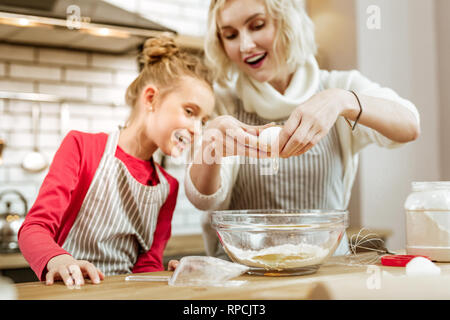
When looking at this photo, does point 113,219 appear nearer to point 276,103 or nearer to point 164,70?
point 164,70

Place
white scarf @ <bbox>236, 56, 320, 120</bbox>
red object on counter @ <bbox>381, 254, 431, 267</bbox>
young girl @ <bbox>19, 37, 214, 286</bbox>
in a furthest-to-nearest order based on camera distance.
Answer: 1. white scarf @ <bbox>236, 56, 320, 120</bbox>
2. young girl @ <bbox>19, 37, 214, 286</bbox>
3. red object on counter @ <bbox>381, 254, 431, 267</bbox>

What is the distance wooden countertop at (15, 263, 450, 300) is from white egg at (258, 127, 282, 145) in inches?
10.8

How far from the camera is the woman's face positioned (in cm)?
128

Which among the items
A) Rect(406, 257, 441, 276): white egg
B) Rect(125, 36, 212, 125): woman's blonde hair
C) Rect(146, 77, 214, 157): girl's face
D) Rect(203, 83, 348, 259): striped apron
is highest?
Rect(125, 36, 212, 125): woman's blonde hair

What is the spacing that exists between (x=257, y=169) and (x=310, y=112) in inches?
20.7

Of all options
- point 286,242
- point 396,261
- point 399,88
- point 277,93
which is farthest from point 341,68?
point 286,242

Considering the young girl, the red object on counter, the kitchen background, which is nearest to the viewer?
the red object on counter

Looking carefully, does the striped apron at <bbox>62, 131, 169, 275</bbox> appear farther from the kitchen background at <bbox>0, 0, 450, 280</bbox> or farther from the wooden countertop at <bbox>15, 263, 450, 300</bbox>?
the kitchen background at <bbox>0, 0, 450, 280</bbox>

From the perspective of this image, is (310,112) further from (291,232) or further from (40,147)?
(40,147)

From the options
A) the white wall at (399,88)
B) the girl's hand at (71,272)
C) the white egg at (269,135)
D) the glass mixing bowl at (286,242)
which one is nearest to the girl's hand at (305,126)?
the white egg at (269,135)

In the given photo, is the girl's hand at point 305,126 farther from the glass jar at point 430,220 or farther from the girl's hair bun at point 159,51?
the girl's hair bun at point 159,51

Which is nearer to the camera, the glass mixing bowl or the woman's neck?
the glass mixing bowl

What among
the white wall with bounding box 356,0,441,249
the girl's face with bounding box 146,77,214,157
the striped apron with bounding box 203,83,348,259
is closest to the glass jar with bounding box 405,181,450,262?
the striped apron with bounding box 203,83,348,259
